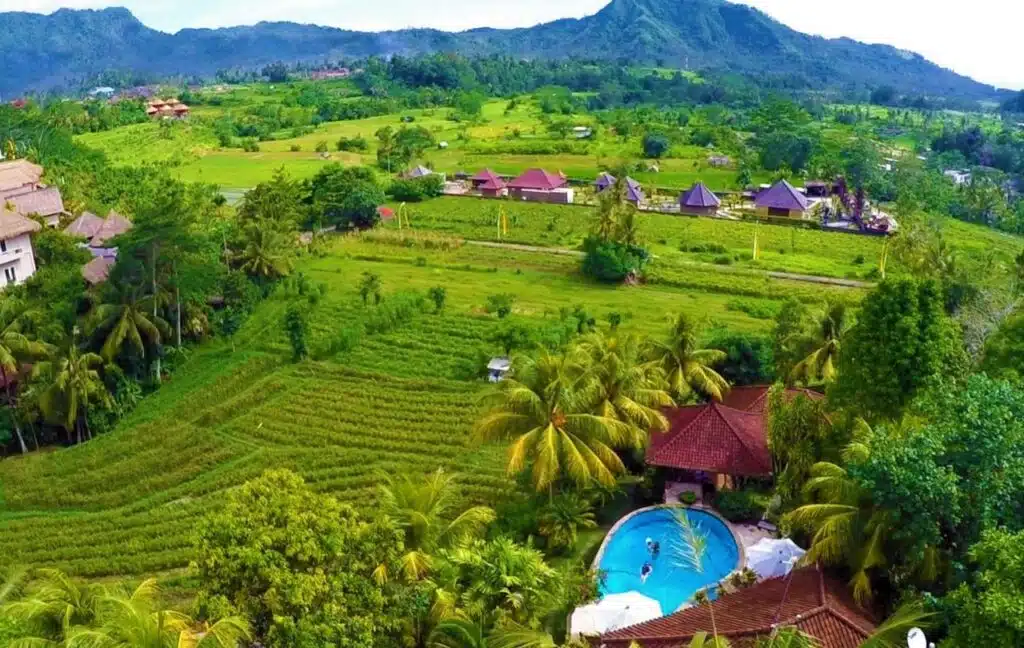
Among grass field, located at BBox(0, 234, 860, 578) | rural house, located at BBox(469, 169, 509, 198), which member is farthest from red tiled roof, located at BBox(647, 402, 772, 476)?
rural house, located at BBox(469, 169, 509, 198)

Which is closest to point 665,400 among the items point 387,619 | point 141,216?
point 387,619

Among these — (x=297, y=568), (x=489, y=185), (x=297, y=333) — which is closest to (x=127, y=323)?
(x=297, y=333)

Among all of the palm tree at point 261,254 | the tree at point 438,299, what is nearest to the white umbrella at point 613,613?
the tree at point 438,299

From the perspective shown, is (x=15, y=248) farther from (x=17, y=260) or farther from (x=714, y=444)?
(x=714, y=444)

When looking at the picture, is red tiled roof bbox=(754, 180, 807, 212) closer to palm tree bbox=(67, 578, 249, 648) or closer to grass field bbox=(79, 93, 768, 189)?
grass field bbox=(79, 93, 768, 189)

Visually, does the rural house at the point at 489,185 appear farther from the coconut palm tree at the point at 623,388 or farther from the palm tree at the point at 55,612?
the palm tree at the point at 55,612
